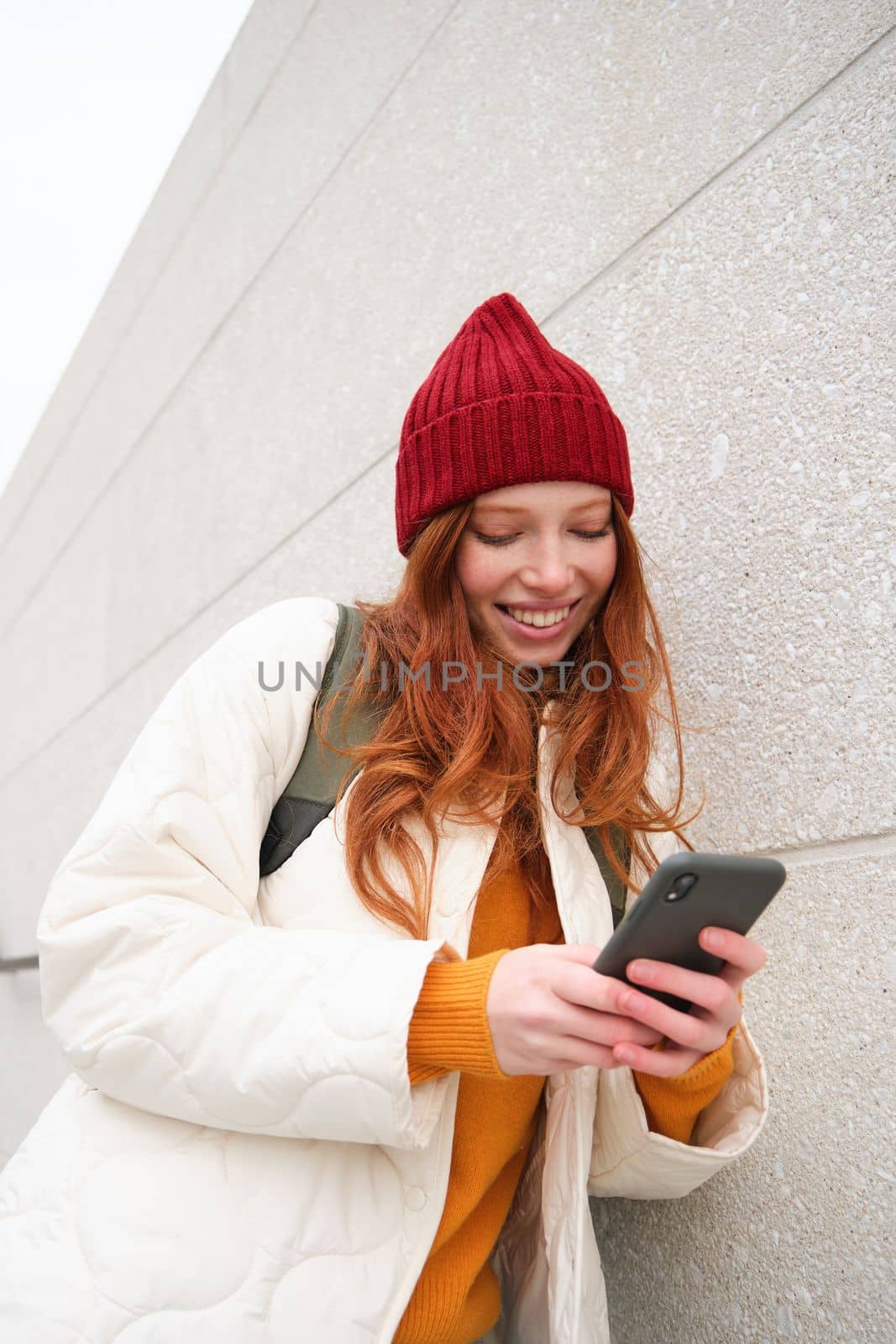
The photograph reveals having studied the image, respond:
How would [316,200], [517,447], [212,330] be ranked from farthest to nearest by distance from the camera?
[212,330]
[316,200]
[517,447]

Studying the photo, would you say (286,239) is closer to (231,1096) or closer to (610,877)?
(610,877)

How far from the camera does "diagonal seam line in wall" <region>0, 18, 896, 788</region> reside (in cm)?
149

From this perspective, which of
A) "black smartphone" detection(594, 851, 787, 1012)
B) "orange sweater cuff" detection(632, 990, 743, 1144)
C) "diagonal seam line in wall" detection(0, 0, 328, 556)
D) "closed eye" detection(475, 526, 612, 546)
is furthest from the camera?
"diagonal seam line in wall" detection(0, 0, 328, 556)

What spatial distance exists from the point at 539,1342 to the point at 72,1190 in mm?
689

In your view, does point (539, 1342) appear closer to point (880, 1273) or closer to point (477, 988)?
point (880, 1273)

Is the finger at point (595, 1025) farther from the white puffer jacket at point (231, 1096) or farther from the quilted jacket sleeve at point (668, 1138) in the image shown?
the quilted jacket sleeve at point (668, 1138)

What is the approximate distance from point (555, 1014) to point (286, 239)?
2.87 metres

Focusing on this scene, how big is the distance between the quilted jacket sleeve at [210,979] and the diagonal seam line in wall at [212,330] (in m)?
2.19

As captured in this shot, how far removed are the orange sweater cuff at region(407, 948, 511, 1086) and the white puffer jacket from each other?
0.12ft

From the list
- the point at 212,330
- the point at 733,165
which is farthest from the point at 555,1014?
the point at 212,330

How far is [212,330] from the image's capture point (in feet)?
11.9

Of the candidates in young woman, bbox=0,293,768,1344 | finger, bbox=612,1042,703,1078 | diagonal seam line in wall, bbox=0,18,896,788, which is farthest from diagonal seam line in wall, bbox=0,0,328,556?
finger, bbox=612,1042,703,1078

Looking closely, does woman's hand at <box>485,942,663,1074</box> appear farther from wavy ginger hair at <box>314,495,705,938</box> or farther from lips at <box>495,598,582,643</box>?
lips at <box>495,598,582,643</box>

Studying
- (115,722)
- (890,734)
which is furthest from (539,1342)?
(115,722)
